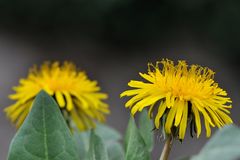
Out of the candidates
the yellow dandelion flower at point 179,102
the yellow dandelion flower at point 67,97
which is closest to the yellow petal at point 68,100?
the yellow dandelion flower at point 67,97

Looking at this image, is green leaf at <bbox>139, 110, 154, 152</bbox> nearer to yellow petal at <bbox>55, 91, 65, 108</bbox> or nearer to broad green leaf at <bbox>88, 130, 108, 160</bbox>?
broad green leaf at <bbox>88, 130, 108, 160</bbox>

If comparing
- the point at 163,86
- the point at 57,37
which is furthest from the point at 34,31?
the point at 163,86

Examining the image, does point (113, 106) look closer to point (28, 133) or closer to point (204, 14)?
point (204, 14)

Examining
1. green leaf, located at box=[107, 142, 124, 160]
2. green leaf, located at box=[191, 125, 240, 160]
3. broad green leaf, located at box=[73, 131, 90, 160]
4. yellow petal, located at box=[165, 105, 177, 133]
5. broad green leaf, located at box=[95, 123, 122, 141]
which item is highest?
broad green leaf, located at box=[95, 123, 122, 141]

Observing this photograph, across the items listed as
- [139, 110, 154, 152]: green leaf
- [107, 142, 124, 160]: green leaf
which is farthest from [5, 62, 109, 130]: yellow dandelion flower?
[139, 110, 154, 152]: green leaf

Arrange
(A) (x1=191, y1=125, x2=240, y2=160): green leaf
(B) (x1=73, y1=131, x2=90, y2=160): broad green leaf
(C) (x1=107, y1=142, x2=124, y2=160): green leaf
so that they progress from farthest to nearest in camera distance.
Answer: (B) (x1=73, y1=131, x2=90, y2=160): broad green leaf → (C) (x1=107, y1=142, x2=124, y2=160): green leaf → (A) (x1=191, y1=125, x2=240, y2=160): green leaf

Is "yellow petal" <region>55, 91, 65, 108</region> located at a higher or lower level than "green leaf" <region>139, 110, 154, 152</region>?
higher
